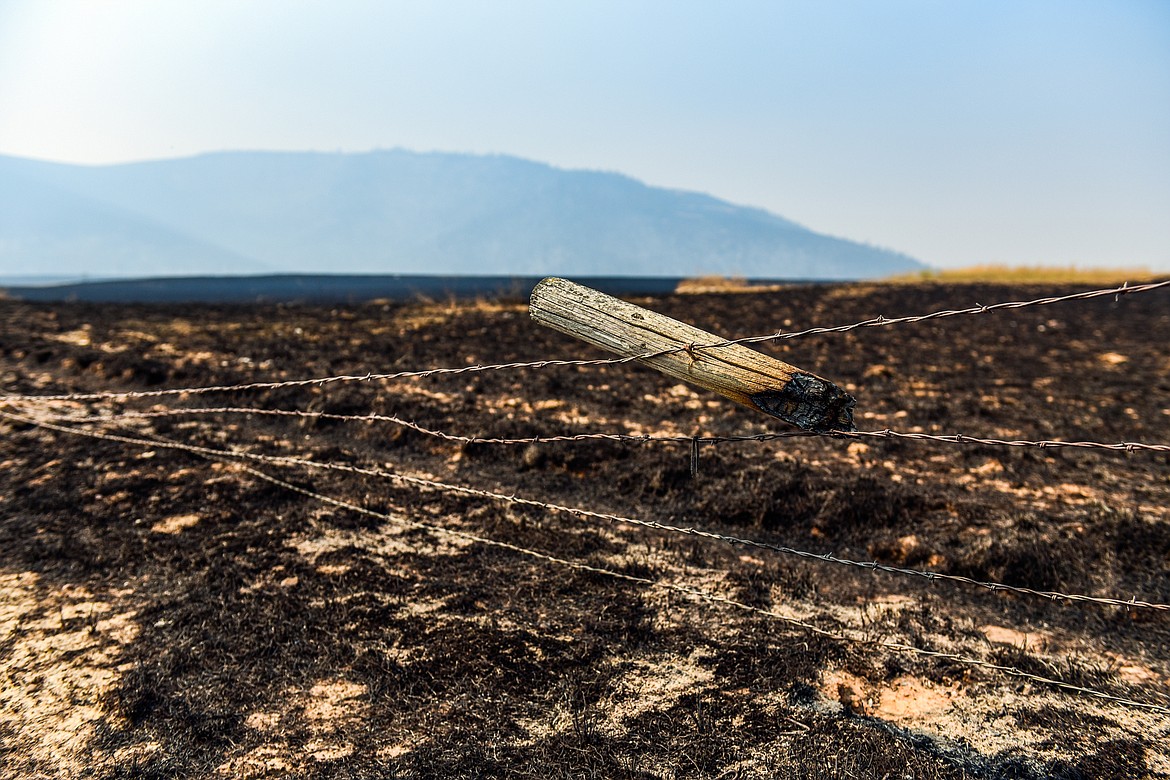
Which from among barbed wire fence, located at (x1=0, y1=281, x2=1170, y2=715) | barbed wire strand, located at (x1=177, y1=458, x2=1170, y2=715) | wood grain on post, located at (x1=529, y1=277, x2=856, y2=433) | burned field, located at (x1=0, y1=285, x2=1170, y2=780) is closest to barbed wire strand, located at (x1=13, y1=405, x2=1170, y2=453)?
barbed wire fence, located at (x1=0, y1=281, x2=1170, y2=715)

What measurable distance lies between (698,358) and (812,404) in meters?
0.50

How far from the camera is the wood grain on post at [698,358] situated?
9.27 feet

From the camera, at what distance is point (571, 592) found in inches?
169

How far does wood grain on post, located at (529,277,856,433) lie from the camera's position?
9.27 ft

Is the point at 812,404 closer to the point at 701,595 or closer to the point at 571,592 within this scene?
the point at 701,595

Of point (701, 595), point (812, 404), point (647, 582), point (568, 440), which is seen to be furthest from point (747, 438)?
point (647, 582)

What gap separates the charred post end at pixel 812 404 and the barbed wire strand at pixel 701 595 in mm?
1054

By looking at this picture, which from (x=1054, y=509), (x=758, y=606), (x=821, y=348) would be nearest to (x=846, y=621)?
(x=758, y=606)

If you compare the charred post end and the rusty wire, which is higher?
the charred post end

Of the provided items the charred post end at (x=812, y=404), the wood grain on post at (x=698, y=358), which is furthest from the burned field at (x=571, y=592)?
the charred post end at (x=812, y=404)

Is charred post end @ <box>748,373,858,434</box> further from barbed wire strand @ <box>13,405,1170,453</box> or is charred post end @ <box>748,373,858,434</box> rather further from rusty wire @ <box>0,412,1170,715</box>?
rusty wire @ <box>0,412,1170,715</box>

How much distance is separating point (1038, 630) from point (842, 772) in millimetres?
2142

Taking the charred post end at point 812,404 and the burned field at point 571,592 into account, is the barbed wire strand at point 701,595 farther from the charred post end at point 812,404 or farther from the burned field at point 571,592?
the charred post end at point 812,404

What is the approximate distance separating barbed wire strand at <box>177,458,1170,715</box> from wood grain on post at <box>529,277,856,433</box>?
115 cm
